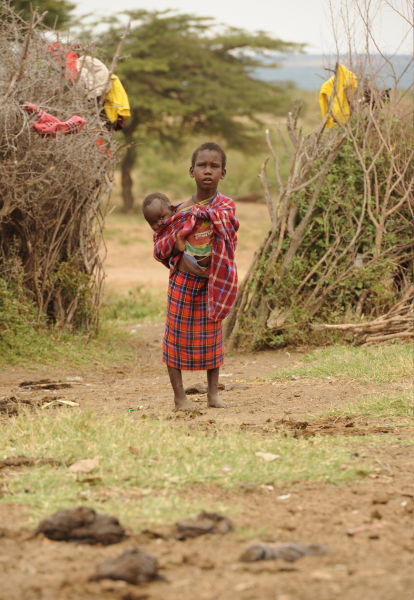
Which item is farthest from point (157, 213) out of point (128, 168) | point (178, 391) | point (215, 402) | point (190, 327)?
point (128, 168)

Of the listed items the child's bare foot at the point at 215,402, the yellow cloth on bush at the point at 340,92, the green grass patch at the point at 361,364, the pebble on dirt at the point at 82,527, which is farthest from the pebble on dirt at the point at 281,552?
the yellow cloth on bush at the point at 340,92

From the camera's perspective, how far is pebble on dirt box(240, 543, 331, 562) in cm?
249

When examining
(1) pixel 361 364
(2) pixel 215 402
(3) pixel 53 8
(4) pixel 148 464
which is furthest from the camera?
(3) pixel 53 8

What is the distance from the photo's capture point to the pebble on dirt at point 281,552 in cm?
249

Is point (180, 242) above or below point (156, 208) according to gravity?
below

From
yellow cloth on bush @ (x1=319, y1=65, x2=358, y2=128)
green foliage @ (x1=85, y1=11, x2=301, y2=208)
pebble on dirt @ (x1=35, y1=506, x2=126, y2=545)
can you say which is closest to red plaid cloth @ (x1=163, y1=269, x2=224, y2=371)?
pebble on dirt @ (x1=35, y1=506, x2=126, y2=545)

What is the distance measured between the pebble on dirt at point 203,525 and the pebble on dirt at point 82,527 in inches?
6.8

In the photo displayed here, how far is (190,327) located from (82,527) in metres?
2.33

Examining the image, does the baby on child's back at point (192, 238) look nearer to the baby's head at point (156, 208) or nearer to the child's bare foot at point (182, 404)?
the baby's head at point (156, 208)

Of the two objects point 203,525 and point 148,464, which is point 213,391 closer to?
point 148,464

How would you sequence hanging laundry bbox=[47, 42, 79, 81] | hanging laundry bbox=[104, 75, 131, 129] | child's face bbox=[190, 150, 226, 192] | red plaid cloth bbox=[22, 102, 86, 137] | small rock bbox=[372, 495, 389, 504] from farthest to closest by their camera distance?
hanging laundry bbox=[104, 75, 131, 129]
hanging laundry bbox=[47, 42, 79, 81]
red plaid cloth bbox=[22, 102, 86, 137]
child's face bbox=[190, 150, 226, 192]
small rock bbox=[372, 495, 389, 504]

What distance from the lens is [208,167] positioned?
4.67 m

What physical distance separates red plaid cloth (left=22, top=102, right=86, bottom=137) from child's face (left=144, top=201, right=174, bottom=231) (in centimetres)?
221

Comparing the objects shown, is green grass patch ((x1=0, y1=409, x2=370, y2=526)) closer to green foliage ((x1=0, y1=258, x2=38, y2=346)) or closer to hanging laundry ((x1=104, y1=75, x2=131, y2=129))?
green foliage ((x1=0, y1=258, x2=38, y2=346))
